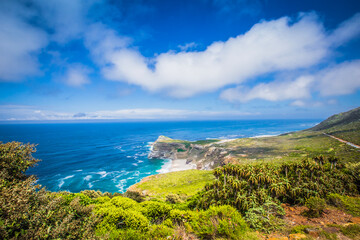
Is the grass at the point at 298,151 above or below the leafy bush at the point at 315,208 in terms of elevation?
below

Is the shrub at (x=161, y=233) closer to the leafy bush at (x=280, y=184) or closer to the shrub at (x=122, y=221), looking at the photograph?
the shrub at (x=122, y=221)

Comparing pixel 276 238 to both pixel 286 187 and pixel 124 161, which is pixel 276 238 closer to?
pixel 286 187

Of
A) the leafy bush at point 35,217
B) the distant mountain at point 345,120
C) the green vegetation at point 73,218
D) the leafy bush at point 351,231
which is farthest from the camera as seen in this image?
the distant mountain at point 345,120

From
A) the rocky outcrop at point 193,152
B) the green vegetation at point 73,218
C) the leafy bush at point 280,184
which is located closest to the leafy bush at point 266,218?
the leafy bush at point 280,184

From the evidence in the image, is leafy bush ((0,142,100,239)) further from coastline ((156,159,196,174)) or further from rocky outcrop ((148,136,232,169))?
rocky outcrop ((148,136,232,169))

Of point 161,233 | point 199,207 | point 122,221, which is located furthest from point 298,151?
point 122,221

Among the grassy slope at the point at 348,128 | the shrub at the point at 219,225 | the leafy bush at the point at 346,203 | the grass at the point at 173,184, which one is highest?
the grassy slope at the point at 348,128
